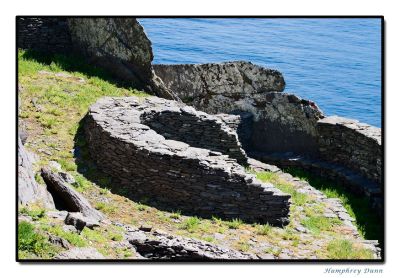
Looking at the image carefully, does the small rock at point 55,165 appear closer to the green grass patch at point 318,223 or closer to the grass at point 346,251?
the green grass patch at point 318,223

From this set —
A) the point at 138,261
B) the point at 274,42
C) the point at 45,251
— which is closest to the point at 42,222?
the point at 45,251

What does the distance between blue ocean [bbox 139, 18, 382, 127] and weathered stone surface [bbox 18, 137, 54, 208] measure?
395cm

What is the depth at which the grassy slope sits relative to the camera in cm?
1433

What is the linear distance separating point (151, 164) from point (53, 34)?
354 inches

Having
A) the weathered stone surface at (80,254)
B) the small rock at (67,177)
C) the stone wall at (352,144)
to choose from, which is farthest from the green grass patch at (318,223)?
the weathered stone surface at (80,254)

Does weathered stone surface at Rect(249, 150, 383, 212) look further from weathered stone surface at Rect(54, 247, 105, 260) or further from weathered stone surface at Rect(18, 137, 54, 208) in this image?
weathered stone surface at Rect(54, 247, 105, 260)

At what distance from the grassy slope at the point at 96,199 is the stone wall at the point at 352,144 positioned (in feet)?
8.06

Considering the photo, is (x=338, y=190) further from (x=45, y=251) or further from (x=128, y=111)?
(x=45, y=251)

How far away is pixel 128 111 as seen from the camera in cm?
2025

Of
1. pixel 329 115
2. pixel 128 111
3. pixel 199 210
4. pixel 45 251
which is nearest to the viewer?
pixel 45 251

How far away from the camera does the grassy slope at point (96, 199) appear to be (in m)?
14.3

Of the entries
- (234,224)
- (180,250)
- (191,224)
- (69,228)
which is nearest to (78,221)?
(69,228)

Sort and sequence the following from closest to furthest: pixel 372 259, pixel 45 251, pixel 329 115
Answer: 1. pixel 45 251
2. pixel 372 259
3. pixel 329 115

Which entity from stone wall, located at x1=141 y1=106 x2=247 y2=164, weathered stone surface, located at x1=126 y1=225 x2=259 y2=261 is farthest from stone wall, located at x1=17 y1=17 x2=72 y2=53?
weathered stone surface, located at x1=126 y1=225 x2=259 y2=261
